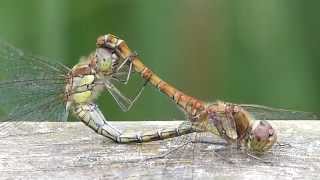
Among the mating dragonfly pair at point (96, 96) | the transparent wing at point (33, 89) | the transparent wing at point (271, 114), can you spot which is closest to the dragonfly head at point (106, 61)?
the mating dragonfly pair at point (96, 96)

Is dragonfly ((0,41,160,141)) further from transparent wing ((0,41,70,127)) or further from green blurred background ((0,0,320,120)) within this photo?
green blurred background ((0,0,320,120))

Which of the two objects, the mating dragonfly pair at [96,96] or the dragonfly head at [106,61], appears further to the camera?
the dragonfly head at [106,61]

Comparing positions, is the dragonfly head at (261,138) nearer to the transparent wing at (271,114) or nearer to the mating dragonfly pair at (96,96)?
the mating dragonfly pair at (96,96)

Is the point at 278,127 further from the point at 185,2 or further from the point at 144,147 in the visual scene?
the point at 185,2

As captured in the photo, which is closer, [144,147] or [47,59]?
[144,147]

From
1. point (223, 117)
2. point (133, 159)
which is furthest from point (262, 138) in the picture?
point (133, 159)

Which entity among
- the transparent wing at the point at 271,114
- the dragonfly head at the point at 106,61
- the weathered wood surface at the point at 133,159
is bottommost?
the weathered wood surface at the point at 133,159

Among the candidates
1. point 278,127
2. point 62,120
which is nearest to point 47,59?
point 62,120

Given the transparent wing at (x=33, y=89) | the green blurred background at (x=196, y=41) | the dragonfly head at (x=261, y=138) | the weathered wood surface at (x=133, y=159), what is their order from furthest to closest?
the green blurred background at (x=196, y=41), the transparent wing at (x=33, y=89), the dragonfly head at (x=261, y=138), the weathered wood surface at (x=133, y=159)
